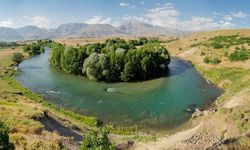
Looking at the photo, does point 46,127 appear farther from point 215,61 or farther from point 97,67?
point 215,61

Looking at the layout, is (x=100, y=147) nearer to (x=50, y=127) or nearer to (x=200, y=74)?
(x=50, y=127)

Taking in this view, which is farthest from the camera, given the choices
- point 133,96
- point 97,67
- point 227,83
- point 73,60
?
point 73,60

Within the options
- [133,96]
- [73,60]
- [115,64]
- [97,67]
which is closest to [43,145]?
[133,96]

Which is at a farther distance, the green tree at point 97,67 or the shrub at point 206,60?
the shrub at point 206,60

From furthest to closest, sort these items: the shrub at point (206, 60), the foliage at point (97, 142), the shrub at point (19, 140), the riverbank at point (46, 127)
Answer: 1. the shrub at point (206, 60)
2. the riverbank at point (46, 127)
3. the shrub at point (19, 140)
4. the foliage at point (97, 142)

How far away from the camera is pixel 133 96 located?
83.4m

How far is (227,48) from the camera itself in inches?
5408

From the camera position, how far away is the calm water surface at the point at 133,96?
6731 centimetres

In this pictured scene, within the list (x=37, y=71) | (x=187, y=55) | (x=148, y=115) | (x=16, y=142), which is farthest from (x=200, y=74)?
(x=16, y=142)

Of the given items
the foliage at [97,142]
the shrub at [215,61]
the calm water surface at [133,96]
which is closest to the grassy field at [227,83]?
the shrub at [215,61]

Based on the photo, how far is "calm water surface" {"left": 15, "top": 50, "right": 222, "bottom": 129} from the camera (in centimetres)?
6731

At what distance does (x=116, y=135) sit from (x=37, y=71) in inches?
3117

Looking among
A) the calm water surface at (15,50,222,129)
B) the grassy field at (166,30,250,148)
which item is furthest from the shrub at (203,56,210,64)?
the calm water surface at (15,50,222,129)

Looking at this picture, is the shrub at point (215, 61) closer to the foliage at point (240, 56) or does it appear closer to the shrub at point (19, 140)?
the foliage at point (240, 56)
